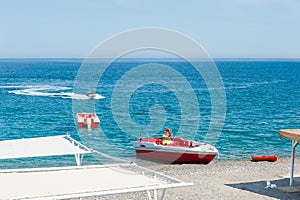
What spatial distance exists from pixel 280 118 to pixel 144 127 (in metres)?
12.9

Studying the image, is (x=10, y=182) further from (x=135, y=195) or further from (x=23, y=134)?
(x=23, y=134)

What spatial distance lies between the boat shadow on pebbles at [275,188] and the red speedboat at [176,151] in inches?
200

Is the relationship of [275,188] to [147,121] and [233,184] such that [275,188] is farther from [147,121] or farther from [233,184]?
[147,121]

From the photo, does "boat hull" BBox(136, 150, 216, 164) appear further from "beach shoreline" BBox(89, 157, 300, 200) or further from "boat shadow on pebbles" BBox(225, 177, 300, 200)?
"boat shadow on pebbles" BBox(225, 177, 300, 200)

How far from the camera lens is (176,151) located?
19219 mm

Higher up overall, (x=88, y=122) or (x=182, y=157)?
(x=182, y=157)

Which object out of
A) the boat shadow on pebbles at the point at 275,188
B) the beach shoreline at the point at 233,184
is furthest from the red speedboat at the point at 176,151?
the boat shadow on pebbles at the point at 275,188

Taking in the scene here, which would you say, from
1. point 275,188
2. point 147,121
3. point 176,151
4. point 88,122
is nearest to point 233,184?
point 275,188

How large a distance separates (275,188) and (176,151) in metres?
6.36

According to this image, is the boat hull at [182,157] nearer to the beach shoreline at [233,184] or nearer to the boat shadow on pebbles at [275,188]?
the beach shoreline at [233,184]
